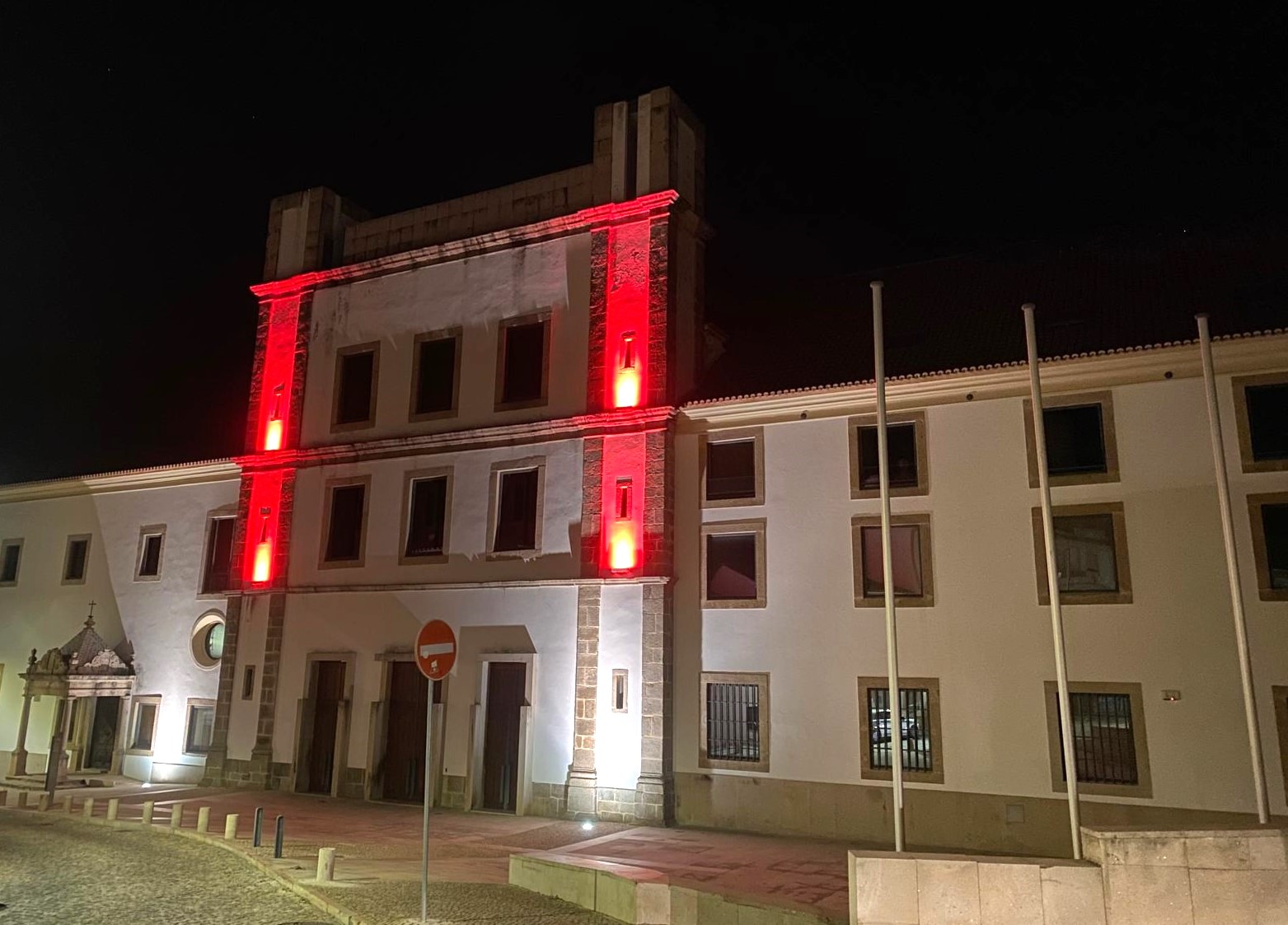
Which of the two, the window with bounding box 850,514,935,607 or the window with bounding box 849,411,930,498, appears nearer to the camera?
the window with bounding box 850,514,935,607

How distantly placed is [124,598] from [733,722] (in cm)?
1923

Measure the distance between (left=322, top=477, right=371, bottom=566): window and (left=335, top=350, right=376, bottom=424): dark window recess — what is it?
1760mm

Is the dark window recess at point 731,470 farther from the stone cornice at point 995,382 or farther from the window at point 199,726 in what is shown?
the window at point 199,726

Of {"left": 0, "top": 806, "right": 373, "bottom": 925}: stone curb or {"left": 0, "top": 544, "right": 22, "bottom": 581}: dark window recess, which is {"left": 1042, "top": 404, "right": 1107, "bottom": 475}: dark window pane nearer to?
{"left": 0, "top": 806, "right": 373, "bottom": 925}: stone curb

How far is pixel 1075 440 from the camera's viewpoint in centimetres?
1698

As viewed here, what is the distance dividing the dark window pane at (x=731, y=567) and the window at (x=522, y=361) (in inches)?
223

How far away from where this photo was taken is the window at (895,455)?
17969mm

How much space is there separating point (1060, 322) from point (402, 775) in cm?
1742

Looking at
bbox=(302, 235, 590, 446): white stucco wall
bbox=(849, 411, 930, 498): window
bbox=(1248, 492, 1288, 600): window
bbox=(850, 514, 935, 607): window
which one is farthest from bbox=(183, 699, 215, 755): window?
bbox=(1248, 492, 1288, 600): window

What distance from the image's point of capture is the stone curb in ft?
34.9

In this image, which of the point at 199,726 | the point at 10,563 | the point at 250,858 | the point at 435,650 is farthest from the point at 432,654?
the point at 10,563

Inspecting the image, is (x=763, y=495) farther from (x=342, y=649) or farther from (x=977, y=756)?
(x=342, y=649)

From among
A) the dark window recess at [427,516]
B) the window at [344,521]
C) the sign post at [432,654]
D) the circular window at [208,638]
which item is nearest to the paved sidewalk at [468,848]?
the sign post at [432,654]

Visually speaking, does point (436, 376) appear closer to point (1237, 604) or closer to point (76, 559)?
point (76, 559)
